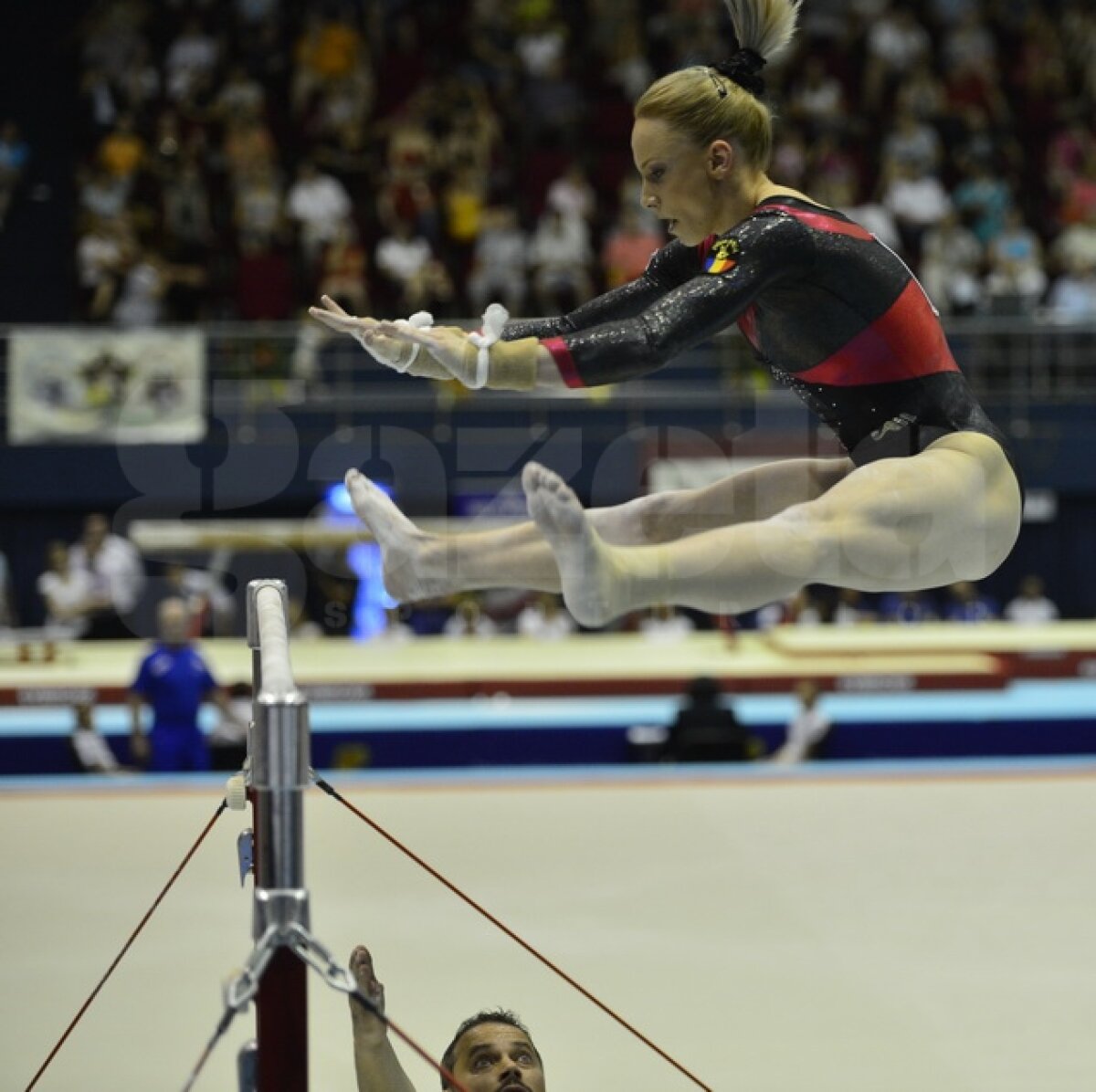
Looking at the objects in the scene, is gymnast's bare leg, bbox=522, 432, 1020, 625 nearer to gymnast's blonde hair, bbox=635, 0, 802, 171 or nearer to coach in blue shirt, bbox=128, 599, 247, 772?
gymnast's blonde hair, bbox=635, 0, 802, 171

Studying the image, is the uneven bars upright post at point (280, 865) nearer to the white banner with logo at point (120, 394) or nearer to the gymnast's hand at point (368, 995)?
the gymnast's hand at point (368, 995)

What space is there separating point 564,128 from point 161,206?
3.26 m

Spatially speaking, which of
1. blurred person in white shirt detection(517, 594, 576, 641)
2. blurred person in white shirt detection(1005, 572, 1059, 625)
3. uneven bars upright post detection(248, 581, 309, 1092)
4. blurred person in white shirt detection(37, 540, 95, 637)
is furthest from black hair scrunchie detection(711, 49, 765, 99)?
blurred person in white shirt detection(1005, 572, 1059, 625)

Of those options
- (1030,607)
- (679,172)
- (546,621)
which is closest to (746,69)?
(679,172)

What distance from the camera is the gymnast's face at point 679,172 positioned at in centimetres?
303

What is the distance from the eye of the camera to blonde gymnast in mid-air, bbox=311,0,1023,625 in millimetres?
2770

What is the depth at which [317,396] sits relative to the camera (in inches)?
422

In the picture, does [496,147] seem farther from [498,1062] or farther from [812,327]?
[498,1062]

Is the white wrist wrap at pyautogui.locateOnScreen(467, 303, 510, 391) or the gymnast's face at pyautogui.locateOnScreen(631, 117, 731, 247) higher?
the gymnast's face at pyautogui.locateOnScreen(631, 117, 731, 247)

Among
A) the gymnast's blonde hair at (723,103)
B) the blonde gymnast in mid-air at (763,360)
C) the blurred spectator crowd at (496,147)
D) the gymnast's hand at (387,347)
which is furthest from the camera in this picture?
the blurred spectator crowd at (496,147)

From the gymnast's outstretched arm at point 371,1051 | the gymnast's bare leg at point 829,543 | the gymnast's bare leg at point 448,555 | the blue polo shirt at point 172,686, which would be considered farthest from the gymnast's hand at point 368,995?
the blue polo shirt at point 172,686

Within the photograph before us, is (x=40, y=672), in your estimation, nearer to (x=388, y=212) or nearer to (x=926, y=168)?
(x=388, y=212)

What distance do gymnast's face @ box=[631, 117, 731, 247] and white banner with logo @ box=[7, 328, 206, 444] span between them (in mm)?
7649

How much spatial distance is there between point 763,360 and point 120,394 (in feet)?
25.0
